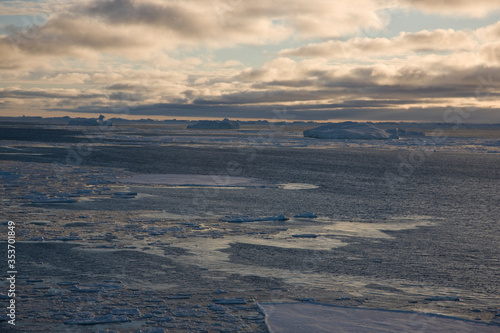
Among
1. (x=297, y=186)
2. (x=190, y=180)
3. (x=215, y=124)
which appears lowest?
(x=297, y=186)

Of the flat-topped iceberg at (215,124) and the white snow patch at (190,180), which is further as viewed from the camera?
the flat-topped iceberg at (215,124)

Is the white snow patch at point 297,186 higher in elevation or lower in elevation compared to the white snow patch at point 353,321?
higher

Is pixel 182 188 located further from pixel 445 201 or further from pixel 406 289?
pixel 406 289

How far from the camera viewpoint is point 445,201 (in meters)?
20.4

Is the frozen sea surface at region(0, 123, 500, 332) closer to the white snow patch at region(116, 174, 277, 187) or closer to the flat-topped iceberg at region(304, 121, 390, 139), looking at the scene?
the white snow patch at region(116, 174, 277, 187)

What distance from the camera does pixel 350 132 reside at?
9556cm

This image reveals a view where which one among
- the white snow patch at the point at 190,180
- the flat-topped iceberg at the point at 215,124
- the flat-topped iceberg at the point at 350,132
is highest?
the flat-topped iceberg at the point at 215,124

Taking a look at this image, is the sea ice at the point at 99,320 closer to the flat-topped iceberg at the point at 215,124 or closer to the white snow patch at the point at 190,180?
the white snow patch at the point at 190,180

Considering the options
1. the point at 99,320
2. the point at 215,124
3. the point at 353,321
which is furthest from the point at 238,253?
the point at 215,124

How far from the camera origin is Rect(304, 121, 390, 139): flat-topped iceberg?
313 feet

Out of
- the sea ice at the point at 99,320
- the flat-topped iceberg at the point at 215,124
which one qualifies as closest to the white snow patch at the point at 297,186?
the sea ice at the point at 99,320

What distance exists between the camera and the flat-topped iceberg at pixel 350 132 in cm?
9531

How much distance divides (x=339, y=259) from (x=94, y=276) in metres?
4.93

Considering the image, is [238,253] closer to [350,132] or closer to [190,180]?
[190,180]
